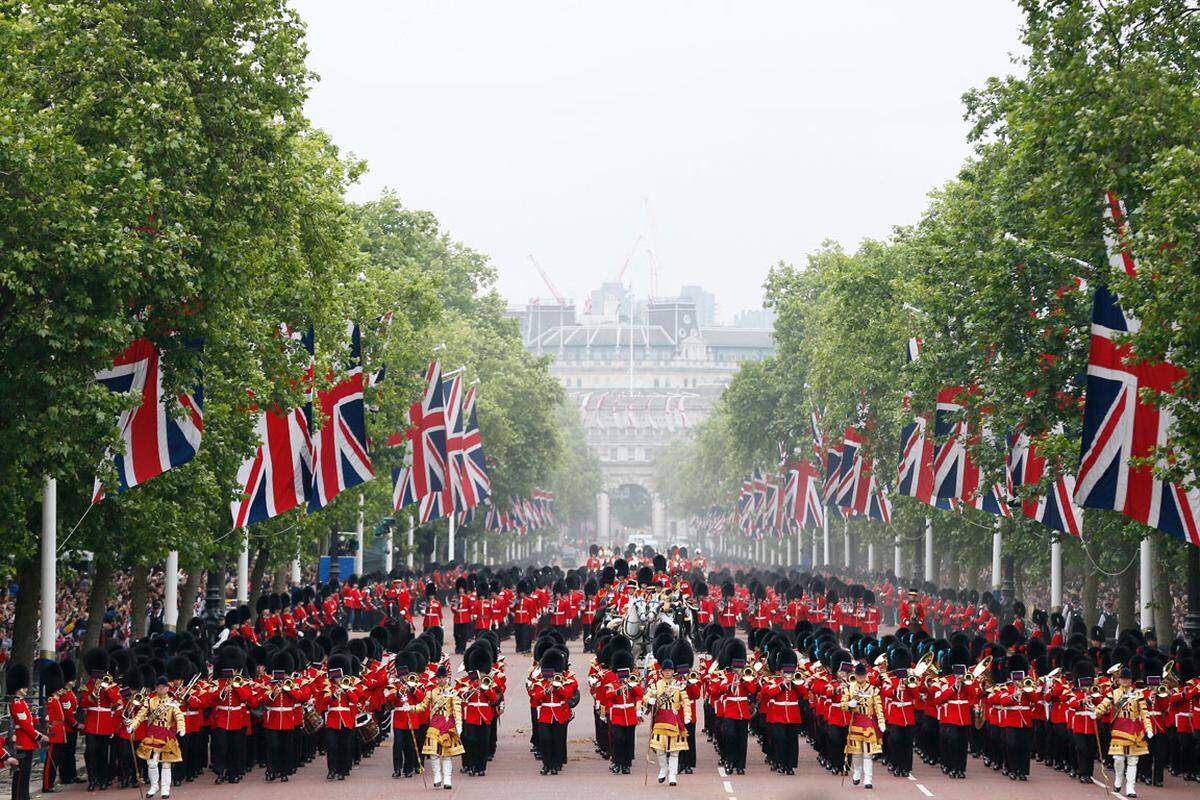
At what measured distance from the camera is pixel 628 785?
24.2 meters

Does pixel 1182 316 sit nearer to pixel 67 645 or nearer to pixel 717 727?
pixel 717 727

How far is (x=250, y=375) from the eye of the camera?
31203mm

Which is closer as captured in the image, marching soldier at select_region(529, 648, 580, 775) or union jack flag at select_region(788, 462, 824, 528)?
marching soldier at select_region(529, 648, 580, 775)

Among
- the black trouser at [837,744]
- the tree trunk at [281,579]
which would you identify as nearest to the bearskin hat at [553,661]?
the black trouser at [837,744]

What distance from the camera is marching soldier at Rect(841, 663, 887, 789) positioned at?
23953 mm

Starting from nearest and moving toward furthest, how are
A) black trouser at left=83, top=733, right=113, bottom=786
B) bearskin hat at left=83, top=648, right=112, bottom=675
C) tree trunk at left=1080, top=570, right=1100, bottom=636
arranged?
black trouser at left=83, top=733, right=113, bottom=786
bearskin hat at left=83, top=648, right=112, bottom=675
tree trunk at left=1080, top=570, right=1100, bottom=636

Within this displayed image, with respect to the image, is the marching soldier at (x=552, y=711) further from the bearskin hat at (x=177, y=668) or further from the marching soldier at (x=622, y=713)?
the bearskin hat at (x=177, y=668)

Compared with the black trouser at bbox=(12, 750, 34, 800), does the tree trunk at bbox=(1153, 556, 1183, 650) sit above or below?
above

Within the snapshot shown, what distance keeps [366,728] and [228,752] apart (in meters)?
2.68

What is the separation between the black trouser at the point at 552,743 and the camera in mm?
25484

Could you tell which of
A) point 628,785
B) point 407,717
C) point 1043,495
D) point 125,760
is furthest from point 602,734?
point 1043,495

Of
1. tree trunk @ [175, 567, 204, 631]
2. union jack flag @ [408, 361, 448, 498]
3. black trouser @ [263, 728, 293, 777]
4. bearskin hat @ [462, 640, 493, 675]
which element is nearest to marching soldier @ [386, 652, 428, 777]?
bearskin hat @ [462, 640, 493, 675]

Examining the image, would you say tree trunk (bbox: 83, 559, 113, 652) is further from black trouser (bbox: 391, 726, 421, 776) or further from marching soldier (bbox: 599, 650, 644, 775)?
marching soldier (bbox: 599, 650, 644, 775)

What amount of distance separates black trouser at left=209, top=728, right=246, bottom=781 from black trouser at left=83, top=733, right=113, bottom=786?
1.45 metres
